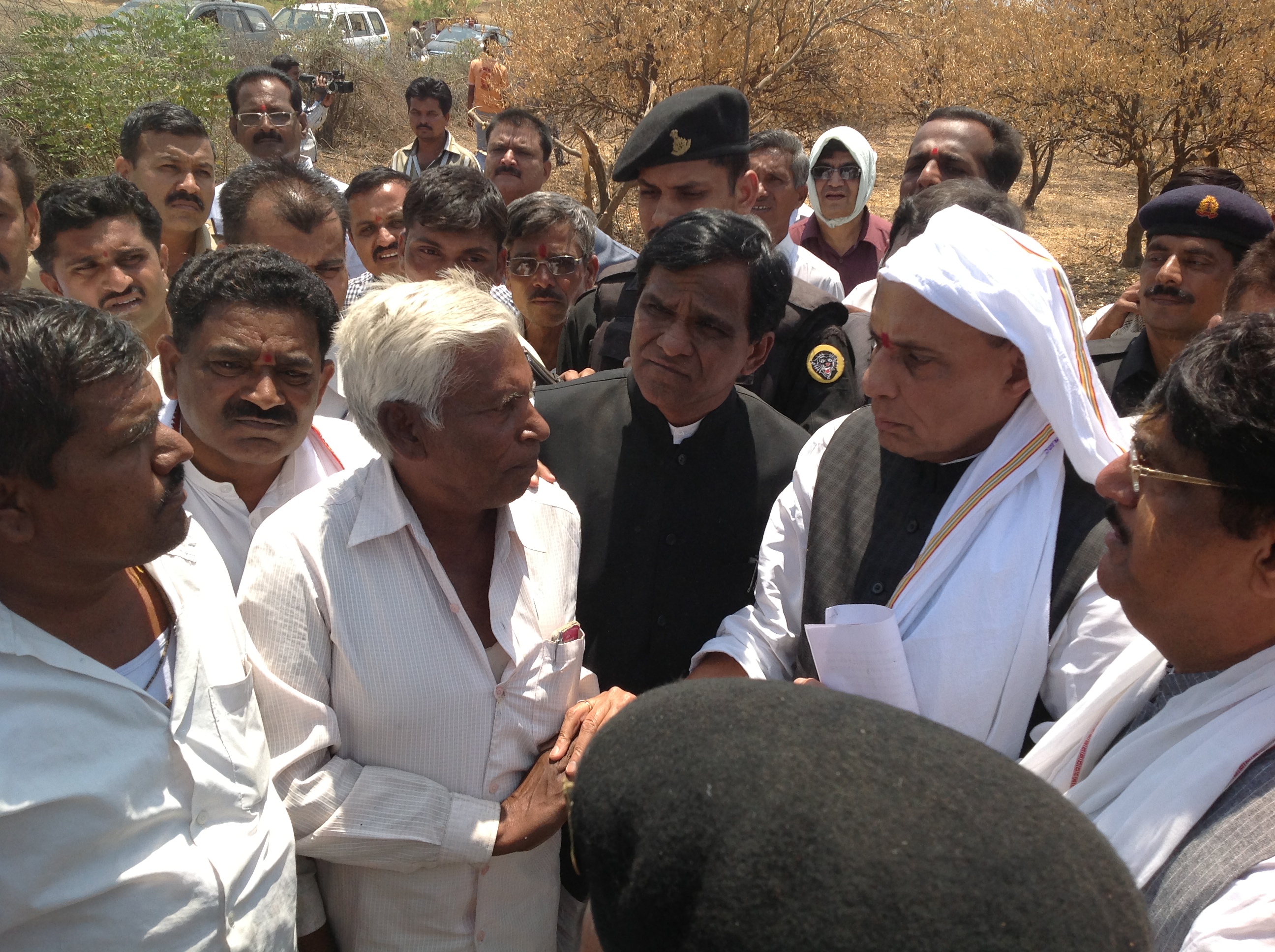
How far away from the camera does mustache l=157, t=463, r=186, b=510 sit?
1.74 metres

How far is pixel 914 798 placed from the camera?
2.45ft

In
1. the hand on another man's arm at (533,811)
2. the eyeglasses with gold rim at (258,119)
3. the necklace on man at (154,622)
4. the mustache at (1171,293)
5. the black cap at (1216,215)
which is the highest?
the black cap at (1216,215)

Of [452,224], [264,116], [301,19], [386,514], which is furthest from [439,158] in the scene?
[301,19]

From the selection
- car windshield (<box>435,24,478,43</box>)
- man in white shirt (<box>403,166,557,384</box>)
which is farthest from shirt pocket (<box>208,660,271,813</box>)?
car windshield (<box>435,24,478,43</box>)

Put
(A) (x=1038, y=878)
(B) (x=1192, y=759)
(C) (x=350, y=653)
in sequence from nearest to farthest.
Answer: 1. (A) (x=1038, y=878)
2. (B) (x=1192, y=759)
3. (C) (x=350, y=653)

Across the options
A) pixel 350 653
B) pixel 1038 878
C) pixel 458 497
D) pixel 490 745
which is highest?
pixel 1038 878

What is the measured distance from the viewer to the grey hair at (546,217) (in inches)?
158

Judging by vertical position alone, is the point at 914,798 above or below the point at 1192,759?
above

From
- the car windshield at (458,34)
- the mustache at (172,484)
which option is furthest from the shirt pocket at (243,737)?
the car windshield at (458,34)

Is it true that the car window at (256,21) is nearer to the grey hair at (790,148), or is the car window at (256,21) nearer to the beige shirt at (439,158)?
the beige shirt at (439,158)

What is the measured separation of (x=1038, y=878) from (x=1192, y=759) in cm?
92

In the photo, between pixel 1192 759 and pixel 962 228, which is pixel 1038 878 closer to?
pixel 1192 759

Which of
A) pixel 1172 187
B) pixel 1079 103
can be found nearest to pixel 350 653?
pixel 1172 187

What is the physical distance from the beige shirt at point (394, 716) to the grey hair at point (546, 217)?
84.0 inches
